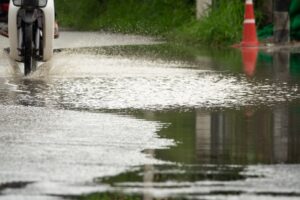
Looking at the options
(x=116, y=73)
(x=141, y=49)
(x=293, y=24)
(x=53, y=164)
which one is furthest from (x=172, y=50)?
(x=53, y=164)

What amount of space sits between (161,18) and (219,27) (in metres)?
7.13

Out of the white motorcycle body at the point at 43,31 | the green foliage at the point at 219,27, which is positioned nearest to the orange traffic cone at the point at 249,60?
the green foliage at the point at 219,27

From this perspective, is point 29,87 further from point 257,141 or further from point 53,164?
point 53,164

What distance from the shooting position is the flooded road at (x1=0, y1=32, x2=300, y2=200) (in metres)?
7.16

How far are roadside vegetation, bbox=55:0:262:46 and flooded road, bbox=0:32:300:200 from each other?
4828mm

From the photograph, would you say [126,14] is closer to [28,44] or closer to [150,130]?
[28,44]

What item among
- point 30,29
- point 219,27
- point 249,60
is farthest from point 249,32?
point 30,29

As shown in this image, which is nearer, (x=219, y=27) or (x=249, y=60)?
(x=249, y=60)

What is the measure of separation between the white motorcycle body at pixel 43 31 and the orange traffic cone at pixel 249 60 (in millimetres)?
2572

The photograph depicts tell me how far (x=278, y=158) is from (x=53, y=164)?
1.52 meters

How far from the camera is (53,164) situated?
7992 millimetres

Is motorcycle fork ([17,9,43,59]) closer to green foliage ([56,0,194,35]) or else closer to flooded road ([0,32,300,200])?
flooded road ([0,32,300,200])

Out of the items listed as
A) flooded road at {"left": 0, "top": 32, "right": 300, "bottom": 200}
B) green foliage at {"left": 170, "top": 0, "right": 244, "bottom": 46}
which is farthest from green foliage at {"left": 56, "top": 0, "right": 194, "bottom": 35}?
flooded road at {"left": 0, "top": 32, "right": 300, "bottom": 200}

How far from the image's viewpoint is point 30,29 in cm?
1499
